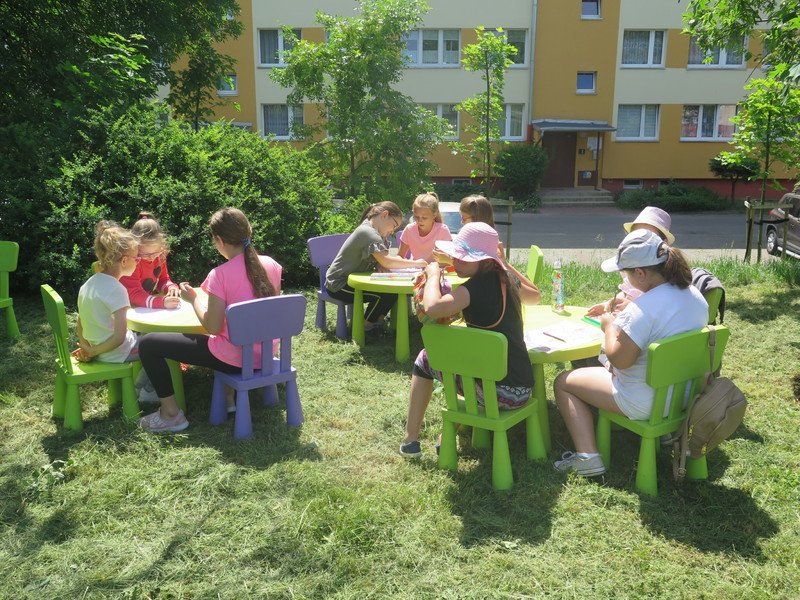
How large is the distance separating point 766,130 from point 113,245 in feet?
32.0

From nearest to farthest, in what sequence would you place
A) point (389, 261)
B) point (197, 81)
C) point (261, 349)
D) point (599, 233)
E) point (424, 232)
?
point (261, 349)
point (389, 261)
point (424, 232)
point (197, 81)
point (599, 233)

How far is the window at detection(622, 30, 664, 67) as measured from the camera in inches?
1061

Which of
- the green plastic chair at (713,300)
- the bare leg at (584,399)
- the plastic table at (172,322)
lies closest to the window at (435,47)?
the plastic table at (172,322)

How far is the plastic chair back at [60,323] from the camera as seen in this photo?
4543mm

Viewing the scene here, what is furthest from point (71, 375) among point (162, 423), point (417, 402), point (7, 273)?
point (7, 273)

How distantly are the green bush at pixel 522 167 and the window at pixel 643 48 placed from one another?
17.5 ft

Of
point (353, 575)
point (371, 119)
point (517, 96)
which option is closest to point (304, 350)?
point (353, 575)

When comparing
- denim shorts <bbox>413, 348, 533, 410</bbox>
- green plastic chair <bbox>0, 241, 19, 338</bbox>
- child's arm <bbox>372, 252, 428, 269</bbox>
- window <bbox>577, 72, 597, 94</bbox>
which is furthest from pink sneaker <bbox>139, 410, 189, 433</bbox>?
window <bbox>577, 72, 597, 94</bbox>

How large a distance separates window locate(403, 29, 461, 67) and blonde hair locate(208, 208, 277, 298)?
2380 centimetres

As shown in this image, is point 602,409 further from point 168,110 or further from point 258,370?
point 168,110

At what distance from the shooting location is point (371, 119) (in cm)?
1253

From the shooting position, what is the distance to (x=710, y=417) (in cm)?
371

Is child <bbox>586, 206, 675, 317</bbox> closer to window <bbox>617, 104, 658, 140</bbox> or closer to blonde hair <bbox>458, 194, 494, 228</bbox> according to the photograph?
blonde hair <bbox>458, 194, 494, 228</bbox>

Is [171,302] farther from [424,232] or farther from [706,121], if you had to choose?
[706,121]
